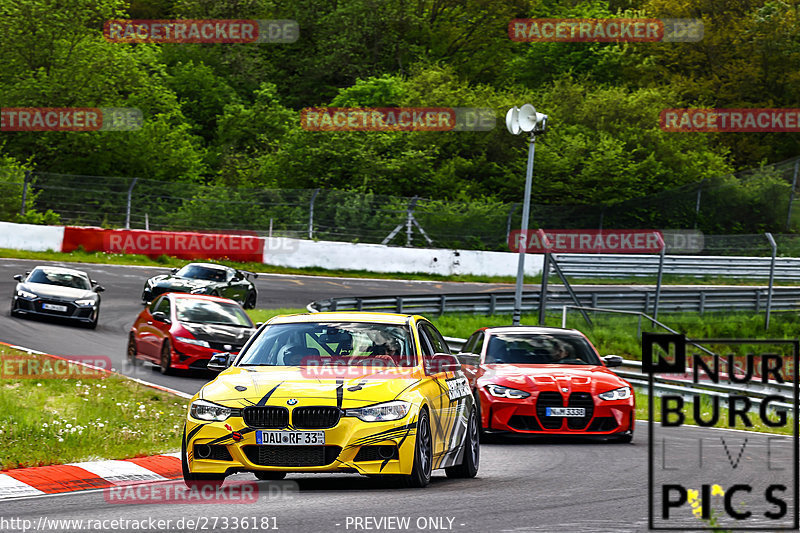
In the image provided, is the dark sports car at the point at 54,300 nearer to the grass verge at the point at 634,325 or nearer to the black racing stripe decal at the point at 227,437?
the grass verge at the point at 634,325

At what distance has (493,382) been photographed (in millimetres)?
13961

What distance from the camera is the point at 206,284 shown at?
29812 millimetres

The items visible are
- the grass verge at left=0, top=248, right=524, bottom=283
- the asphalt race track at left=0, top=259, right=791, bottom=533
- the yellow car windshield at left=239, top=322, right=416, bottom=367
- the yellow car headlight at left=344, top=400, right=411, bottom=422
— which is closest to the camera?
the asphalt race track at left=0, top=259, right=791, bottom=533

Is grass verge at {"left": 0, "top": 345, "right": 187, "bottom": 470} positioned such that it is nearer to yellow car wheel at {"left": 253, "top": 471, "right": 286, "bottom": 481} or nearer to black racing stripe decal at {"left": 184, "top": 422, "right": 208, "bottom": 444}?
yellow car wheel at {"left": 253, "top": 471, "right": 286, "bottom": 481}

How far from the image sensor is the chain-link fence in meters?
40.6

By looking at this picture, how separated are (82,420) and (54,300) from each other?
12.8 m

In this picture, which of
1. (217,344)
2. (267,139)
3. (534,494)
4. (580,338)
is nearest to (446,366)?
(534,494)

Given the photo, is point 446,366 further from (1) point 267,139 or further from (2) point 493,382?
(1) point 267,139

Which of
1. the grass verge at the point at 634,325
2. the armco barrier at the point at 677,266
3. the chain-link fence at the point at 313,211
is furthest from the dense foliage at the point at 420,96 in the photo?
the grass verge at the point at 634,325

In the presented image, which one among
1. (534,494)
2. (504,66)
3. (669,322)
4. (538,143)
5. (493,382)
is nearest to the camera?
(534,494)

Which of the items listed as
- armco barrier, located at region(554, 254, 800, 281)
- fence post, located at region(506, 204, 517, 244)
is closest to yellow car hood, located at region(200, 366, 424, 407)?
armco barrier, located at region(554, 254, 800, 281)

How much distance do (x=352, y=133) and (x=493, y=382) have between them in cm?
3811

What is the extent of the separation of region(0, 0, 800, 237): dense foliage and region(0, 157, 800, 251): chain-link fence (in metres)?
0.27

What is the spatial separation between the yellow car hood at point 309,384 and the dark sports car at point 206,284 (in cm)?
2006
